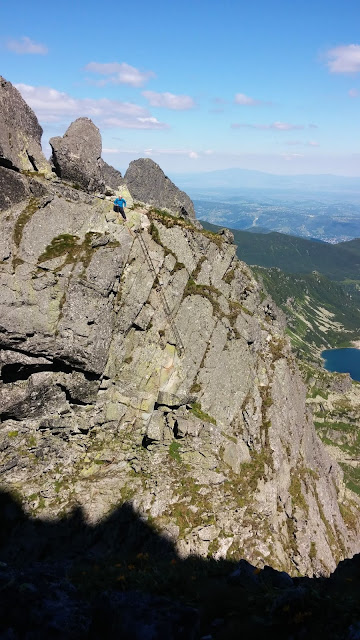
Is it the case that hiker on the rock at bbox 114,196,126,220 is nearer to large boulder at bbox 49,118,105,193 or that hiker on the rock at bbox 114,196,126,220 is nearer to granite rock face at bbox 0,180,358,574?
granite rock face at bbox 0,180,358,574

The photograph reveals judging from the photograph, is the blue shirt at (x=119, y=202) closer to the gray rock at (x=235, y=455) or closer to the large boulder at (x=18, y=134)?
the large boulder at (x=18, y=134)

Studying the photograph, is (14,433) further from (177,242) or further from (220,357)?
(177,242)

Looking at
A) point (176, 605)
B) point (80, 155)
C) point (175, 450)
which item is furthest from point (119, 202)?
point (176, 605)

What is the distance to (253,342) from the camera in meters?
41.6

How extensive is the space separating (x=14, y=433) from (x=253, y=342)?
26618mm

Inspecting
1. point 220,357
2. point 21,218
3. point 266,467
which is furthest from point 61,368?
point 266,467

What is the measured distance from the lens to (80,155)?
36.6m

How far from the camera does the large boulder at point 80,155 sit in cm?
3581

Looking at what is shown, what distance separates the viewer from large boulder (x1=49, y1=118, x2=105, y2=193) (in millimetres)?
35812

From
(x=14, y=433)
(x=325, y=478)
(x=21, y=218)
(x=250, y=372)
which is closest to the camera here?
(x=14, y=433)

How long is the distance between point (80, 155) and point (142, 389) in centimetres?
2499

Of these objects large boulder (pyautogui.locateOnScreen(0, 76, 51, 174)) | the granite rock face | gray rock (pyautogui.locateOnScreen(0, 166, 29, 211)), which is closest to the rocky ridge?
the granite rock face

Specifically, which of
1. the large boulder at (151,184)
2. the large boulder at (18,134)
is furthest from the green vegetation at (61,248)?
the large boulder at (151,184)

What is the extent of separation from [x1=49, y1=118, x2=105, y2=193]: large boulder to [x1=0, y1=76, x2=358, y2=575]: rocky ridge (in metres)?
2.08
